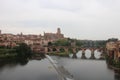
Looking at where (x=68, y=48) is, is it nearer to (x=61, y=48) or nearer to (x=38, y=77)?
(x=61, y=48)

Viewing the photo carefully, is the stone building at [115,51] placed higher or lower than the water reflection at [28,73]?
higher

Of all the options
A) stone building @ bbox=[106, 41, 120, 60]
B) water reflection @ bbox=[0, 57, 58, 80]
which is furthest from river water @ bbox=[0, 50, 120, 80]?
stone building @ bbox=[106, 41, 120, 60]

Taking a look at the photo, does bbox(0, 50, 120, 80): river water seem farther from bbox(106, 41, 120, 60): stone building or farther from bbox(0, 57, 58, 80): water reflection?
bbox(106, 41, 120, 60): stone building

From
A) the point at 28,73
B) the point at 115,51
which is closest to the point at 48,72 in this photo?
the point at 28,73

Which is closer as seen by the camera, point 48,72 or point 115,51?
point 48,72

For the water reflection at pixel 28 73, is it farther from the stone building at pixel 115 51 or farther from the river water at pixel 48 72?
the stone building at pixel 115 51

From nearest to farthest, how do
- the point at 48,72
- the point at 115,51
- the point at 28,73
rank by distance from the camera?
the point at 28,73, the point at 48,72, the point at 115,51

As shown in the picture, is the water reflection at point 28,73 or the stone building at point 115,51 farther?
the stone building at point 115,51

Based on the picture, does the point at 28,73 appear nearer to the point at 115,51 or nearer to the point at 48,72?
the point at 48,72

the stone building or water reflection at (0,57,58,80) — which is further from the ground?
the stone building

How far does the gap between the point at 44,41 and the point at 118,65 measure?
68719 mm

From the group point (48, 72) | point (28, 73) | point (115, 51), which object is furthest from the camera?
point (115, 51)

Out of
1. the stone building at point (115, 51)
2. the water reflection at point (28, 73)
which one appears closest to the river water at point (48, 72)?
the water reflection at point (28, 73)

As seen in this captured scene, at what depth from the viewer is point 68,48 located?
7181 cm
